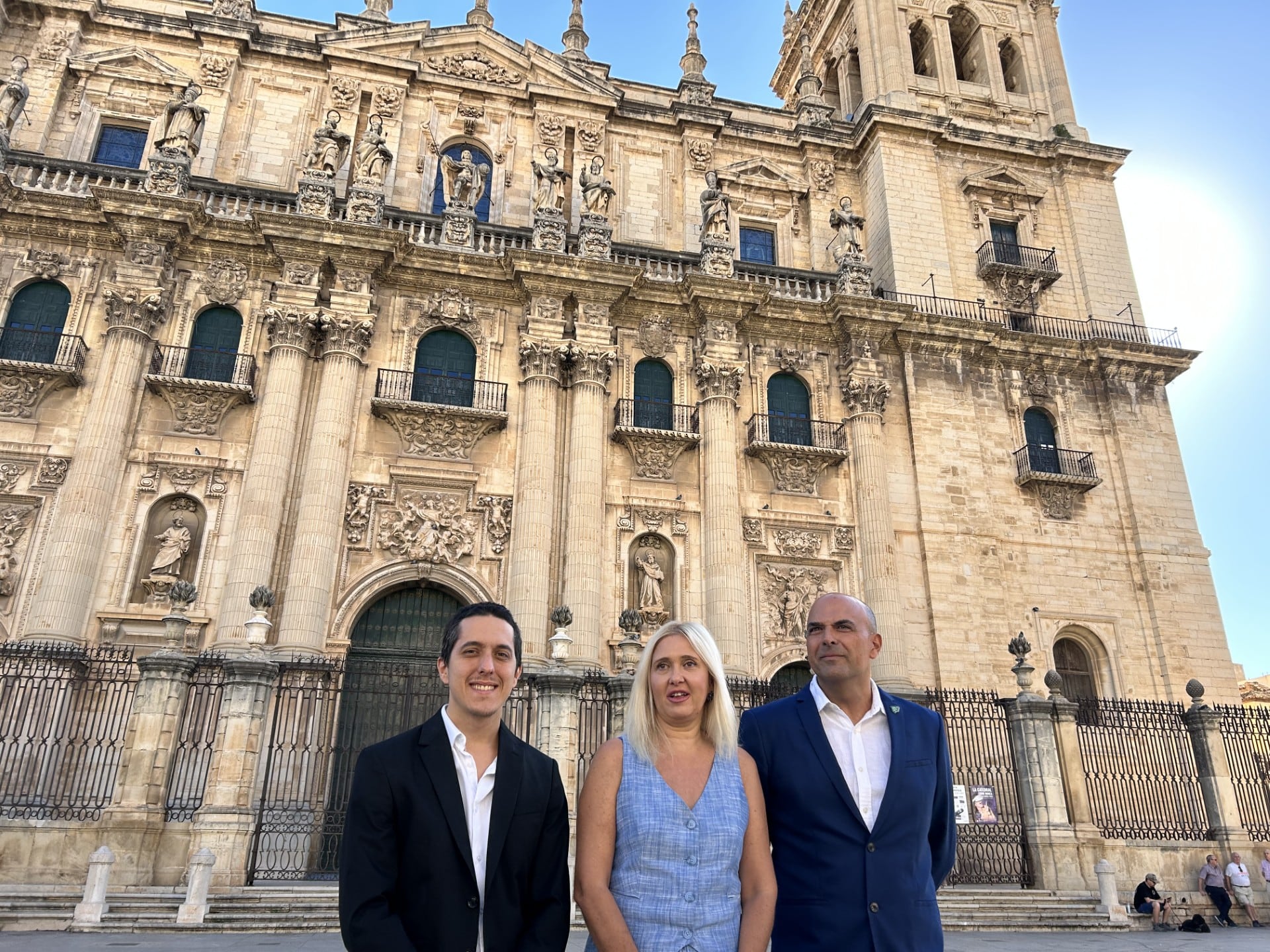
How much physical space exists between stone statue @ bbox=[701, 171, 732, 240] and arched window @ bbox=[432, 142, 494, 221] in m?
5.37

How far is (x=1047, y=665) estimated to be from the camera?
1866 centimetres

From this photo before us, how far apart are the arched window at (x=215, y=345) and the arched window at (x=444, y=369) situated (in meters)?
3.64

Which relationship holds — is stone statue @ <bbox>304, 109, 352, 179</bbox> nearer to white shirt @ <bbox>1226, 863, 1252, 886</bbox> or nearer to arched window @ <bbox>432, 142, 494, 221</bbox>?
arched window @ <bbox>432, 142, 494, 221</bbox>

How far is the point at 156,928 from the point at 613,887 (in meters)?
9.53

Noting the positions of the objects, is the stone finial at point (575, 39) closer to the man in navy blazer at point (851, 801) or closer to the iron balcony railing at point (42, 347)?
the iron balcony railing at point (42, 347)

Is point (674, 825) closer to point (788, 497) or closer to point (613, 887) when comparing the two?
point (613, 887)

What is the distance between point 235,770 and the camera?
1155 centimetres

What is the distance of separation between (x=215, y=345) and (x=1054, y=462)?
62.8ft

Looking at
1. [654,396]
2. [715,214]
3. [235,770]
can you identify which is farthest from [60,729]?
[715,214]

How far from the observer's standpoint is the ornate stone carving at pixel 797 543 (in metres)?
18.8

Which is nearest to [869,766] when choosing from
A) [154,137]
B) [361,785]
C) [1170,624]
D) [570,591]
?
[361,785]

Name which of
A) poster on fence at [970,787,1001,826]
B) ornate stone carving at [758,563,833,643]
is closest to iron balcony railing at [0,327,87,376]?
ornate stone carving at [758,563,833,643]

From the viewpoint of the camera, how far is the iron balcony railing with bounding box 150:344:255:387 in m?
17.2

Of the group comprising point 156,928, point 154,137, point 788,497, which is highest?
point 154,137
